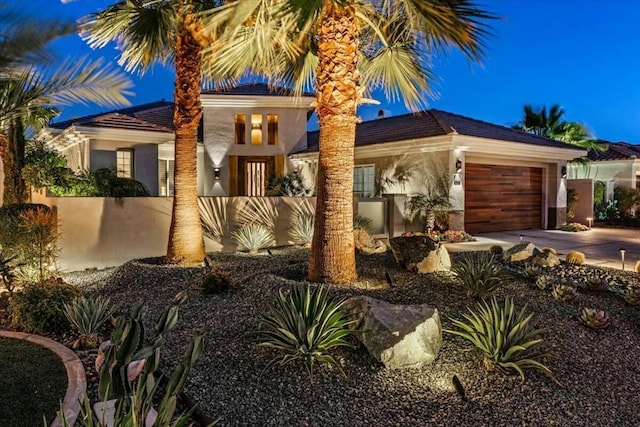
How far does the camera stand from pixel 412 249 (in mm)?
7742

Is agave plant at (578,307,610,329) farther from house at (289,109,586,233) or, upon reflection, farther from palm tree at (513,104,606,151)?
palm tree at (513,104,606,151)

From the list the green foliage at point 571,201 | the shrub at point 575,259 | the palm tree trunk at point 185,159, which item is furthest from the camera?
the green foliage at point 571,201

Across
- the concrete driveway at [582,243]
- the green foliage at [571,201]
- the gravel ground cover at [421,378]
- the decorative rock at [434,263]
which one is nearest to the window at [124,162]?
the gravel ground cover at [421,378]

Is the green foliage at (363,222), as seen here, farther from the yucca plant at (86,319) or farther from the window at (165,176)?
the window at (165,176)

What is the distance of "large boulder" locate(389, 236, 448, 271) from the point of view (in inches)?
298

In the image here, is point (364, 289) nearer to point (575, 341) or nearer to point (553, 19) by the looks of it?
point (575, 341)

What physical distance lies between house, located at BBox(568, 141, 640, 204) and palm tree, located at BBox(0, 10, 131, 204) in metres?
23.1

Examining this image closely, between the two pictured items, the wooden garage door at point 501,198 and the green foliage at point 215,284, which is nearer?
the green foliage at point 215,284

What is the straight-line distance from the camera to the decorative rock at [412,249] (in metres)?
7.58

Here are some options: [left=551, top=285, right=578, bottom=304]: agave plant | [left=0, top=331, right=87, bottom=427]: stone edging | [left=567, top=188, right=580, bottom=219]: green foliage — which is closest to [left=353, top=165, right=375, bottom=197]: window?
[left=567, top=188, right=580, bottom=219]: green foliage

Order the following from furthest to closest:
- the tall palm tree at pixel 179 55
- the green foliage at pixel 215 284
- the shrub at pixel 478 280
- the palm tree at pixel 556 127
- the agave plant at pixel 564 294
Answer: the palm tree at pixel 556 127, the tall palm tree at pixel 179 55, the green foliage at pixel 215 284, the agave plant at pixel 564 294, the shrub at pixel 478 280

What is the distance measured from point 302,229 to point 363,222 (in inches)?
109

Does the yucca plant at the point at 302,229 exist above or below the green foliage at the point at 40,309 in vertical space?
above

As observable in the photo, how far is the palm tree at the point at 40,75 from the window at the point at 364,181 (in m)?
13.2
